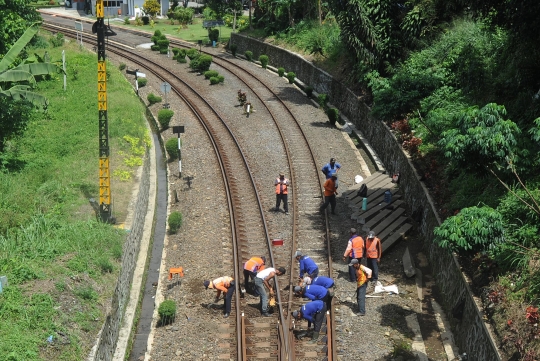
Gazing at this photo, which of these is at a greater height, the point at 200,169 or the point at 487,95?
the point at 487,95

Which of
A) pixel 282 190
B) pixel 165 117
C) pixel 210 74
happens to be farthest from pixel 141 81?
pixel 282 190

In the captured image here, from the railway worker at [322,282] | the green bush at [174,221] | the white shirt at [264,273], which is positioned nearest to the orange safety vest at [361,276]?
the railway worker at [322,282]

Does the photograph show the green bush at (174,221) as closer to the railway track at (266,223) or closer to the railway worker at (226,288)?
the railway track at (266,223)

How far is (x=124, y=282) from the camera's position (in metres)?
17.6

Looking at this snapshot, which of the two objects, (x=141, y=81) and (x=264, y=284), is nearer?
(x=264, y=284)

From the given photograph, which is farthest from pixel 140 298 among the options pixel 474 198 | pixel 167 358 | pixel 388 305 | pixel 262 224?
pixel 474 198

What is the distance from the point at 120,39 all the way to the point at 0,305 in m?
45.7

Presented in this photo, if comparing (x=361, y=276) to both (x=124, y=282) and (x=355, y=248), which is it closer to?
(x=355, y=248)

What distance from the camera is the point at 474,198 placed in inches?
721

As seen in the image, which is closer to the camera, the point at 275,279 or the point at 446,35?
the point at 275,279

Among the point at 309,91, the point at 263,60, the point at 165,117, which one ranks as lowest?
the point at 165,117

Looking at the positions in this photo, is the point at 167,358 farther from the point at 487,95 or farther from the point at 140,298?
the point at 487,95

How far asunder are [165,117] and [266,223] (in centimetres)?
1271

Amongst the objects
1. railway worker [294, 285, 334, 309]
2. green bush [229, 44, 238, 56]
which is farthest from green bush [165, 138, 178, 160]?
green bush [229, 44, 238, 56]
